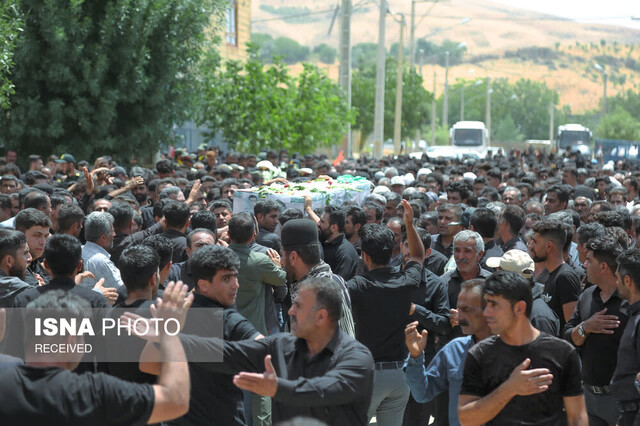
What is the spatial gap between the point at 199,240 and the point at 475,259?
7.42 feet

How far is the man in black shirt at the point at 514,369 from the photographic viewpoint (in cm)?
421

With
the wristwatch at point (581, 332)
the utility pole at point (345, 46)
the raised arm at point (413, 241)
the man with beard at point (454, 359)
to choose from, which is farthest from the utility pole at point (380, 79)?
the man with beard at point (454, 359)

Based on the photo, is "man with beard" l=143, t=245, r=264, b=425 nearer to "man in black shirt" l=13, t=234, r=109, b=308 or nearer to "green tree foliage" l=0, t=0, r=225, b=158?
"man in black shirt" l=13, t=234, r=109, b=308

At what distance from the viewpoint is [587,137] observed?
156 ft

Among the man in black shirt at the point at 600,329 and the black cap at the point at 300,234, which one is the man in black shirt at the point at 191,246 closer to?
the black cap at the point at 300,234

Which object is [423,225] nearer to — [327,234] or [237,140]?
[327,234]

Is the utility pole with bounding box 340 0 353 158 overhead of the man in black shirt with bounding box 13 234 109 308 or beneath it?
overhead

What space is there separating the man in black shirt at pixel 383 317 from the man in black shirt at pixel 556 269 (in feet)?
3.67

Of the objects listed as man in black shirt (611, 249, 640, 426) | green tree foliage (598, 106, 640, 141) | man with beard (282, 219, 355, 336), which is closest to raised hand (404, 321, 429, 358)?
man with beard (282, 219, 355, 336)

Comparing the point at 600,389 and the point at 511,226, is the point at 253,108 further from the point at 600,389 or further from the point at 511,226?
the point at 600,389

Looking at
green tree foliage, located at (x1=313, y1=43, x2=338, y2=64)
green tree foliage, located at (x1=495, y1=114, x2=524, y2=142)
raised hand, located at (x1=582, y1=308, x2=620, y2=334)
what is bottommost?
green tree foliage, located at (x1=495, y1=114, x2=524, y2=142)

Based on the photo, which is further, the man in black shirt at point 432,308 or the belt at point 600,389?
the man in black shirt at point 432,308

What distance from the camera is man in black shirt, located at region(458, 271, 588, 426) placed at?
4207mm

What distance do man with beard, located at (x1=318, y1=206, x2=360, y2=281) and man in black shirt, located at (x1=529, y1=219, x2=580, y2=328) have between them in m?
1.69
